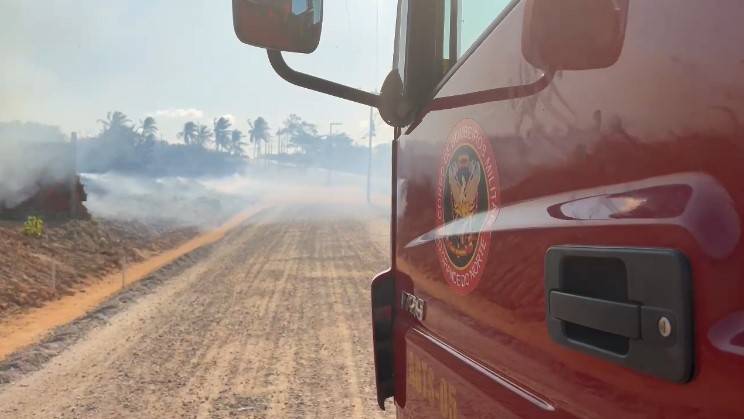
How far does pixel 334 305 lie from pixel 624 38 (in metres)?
9.23

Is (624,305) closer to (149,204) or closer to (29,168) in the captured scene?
(29,168)

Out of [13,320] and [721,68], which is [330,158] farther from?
[721,68]

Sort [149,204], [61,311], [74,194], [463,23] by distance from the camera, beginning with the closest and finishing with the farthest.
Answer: [463,23]
[61,311]
[74,194]
[149,204]

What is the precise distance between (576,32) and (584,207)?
32cm

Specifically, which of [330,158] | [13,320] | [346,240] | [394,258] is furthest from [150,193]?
[330,158]

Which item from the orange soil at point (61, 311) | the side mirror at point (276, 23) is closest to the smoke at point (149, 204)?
the orange soil at point (61, 311)

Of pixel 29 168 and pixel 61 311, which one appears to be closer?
pixel 61 311

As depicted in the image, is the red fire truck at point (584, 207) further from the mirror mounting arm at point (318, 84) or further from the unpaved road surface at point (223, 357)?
the unpaved road surface at point (223, 357)

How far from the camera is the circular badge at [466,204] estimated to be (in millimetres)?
1610

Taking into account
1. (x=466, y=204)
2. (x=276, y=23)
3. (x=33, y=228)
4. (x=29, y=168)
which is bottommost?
(x=33, y=228)

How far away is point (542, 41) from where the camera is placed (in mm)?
1219

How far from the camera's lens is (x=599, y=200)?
3.85 feet

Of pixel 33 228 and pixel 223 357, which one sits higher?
pixel 33 228

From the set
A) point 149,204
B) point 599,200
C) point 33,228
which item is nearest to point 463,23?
point 599,200
